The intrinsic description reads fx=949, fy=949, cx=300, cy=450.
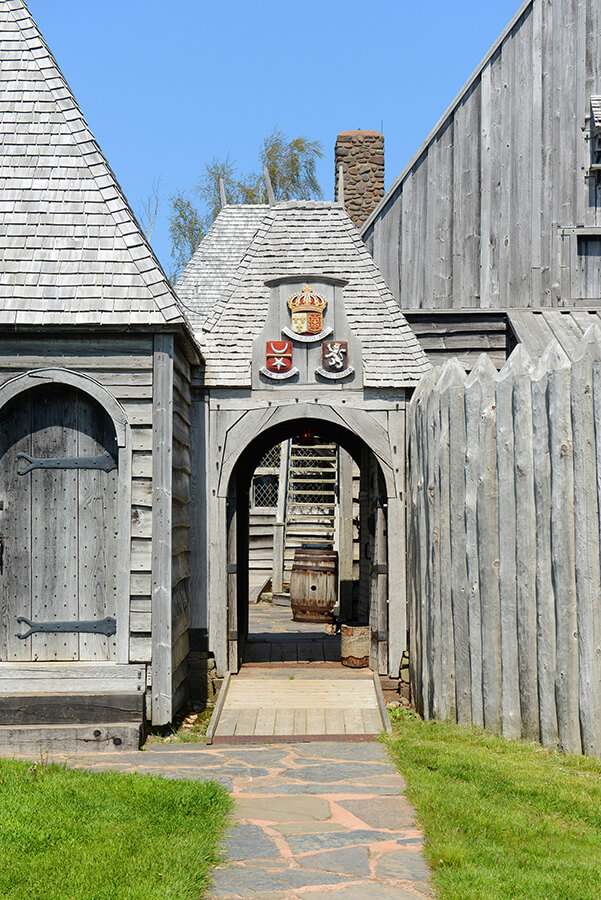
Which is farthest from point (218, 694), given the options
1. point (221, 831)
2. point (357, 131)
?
point (357, 131)

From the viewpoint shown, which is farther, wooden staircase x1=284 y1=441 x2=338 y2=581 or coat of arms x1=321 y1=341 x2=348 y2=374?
wooden staircase x1=284 y1=441 x2=338 y2=581

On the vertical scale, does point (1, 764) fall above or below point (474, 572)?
below

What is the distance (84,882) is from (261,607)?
41.7 feet

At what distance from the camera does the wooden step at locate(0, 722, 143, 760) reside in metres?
7.20

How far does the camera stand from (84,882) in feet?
13.8

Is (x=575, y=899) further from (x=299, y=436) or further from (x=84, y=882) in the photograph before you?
(x=299, y=436)

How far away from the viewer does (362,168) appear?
16578mm

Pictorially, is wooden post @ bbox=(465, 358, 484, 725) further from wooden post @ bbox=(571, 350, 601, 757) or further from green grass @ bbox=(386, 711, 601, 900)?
wooden post @ bbox=(571, 350, 601, 757)

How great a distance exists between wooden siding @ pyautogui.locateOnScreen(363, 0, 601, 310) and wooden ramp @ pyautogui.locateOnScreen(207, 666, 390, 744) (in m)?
4.94

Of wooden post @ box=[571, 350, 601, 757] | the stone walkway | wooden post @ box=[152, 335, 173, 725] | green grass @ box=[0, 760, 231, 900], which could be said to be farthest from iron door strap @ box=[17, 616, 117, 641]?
wooden post @ box=[571, 350, 601, 757]

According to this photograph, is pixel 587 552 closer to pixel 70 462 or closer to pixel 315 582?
pixel 70 462

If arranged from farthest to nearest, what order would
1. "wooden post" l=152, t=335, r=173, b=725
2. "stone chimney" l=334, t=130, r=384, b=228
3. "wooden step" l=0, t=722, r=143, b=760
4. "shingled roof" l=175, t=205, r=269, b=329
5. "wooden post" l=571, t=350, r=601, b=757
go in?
"stone chimney" l=334, t=130, r=384, b=228
"shingled roof" l=175, t=205, r=269, b=329
"wooden post" l=152, t=335, r=173, b=725
"wooden step" l=0, t=722, r=143, b=760
"wooden post" l=571, t=350, r=601, b=757

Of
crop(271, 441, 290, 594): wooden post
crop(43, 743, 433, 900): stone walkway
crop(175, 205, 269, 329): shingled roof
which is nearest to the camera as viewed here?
crop(43, 743, 433, 900): stone walkway

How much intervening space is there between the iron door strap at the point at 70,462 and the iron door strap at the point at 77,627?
4.08 feet
